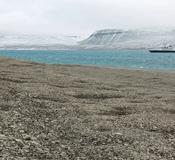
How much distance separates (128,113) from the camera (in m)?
19.7

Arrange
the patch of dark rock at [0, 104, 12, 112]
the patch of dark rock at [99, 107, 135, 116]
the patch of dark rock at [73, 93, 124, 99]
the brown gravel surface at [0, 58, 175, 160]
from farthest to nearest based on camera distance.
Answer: the patch of dark rock at [73, 93, 124, 99] < the patch of dark rock at [99, 107, 135, 116] < the patch of dark rock at [0, 104, 12, 112] < the brown gravel surface at [0, 58, 175, 160]

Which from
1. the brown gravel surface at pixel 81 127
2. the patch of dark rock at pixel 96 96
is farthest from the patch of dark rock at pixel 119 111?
the patch of dark rock at pixel 96 96

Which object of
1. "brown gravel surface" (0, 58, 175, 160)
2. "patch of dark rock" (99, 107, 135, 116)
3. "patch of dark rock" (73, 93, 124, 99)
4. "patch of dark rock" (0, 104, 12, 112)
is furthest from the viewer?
"patch of dark rock" (73, 93, 124, 99)

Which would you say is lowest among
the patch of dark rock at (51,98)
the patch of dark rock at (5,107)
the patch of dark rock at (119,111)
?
the patch of dark rock at (119,111)

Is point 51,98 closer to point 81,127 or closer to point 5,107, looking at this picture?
point 5,107

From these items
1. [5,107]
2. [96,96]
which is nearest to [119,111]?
[96,96]

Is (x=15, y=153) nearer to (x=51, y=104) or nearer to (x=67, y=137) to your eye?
(x=67, y=137)

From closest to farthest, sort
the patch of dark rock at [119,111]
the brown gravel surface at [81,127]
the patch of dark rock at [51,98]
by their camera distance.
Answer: the brown gravel surface at [81,127] < the patch of dark rock at [119,111] < the patch of dark rock at [51,98]

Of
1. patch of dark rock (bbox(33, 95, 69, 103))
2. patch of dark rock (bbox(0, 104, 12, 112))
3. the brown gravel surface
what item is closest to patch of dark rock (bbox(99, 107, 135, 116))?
the brown gravel surface

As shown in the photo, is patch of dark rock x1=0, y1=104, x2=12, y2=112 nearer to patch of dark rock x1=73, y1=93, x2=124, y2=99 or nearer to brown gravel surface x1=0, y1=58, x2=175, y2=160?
brown gravel surface x1=0, y1=58, x2=175, y2=160

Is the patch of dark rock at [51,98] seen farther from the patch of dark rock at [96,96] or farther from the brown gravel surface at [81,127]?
the patch of dark rock at [96,96]

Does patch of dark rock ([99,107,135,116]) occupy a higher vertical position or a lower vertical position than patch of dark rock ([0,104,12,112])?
lower

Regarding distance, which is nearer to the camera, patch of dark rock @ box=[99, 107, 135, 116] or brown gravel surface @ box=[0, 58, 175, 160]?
brown gravel surface @ box=[0, 58, 175, 160]

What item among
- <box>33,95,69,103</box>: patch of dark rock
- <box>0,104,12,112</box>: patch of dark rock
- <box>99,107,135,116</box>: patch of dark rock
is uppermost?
<box>0,104,12,112</box>: patch of dark rock
